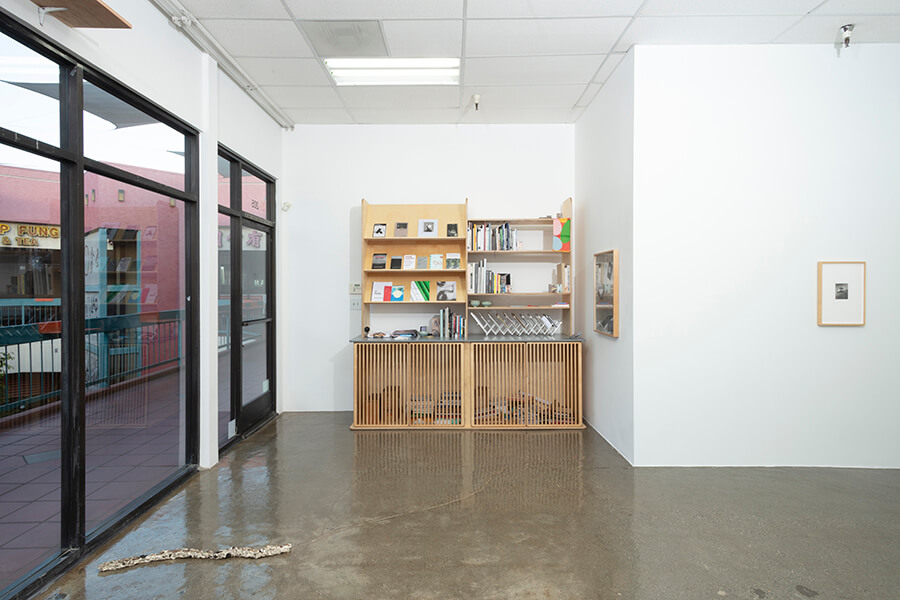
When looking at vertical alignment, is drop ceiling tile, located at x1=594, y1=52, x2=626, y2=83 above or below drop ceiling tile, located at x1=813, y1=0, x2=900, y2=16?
above

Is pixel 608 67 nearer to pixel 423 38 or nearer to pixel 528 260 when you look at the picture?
pixel 423 38

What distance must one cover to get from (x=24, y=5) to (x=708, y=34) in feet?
13.8

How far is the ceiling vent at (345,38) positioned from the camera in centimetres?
376

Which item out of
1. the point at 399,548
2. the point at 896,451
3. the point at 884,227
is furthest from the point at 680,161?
the point at 399,548

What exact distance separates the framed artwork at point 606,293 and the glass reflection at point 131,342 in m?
3.42

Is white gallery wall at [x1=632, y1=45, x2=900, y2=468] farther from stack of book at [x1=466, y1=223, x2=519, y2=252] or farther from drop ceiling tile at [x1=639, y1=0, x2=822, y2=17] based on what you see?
stack of book at [x1=466, y1=223, x2=519, y2=252]

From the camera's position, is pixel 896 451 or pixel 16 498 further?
pixel 896 451

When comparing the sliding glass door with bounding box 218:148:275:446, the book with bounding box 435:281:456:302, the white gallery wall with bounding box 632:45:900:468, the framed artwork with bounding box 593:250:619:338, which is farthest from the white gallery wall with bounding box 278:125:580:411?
the white gallery wall with bounding box 632:45:900:468

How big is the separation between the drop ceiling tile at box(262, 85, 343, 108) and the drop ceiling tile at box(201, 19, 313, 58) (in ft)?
2.19

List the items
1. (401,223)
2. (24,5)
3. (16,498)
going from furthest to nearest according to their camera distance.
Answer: (401,223) → (16,498) → (24,5)

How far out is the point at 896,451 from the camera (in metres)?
4.01

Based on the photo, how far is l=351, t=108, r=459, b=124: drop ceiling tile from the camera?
17.8 feet

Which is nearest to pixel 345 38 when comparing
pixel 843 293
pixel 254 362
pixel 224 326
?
pixel 224 326

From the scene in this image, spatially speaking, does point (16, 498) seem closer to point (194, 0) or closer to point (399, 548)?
point (399, 548)
